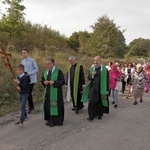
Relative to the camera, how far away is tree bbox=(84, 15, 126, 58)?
115ft

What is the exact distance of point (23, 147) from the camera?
20.5 feet

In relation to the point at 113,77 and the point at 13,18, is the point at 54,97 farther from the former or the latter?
the point at 13,18

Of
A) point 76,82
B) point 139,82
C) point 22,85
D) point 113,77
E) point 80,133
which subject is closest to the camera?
point 80,133

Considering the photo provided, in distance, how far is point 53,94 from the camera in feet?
26.2

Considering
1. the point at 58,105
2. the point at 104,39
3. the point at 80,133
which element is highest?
the point at 104,39

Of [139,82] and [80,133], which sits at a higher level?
[139,82]

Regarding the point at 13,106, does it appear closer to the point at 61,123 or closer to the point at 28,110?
the point at 28,110

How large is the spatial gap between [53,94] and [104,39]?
90.5 feet

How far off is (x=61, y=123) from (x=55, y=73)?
1.40m

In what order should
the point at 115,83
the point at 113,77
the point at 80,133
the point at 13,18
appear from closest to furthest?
the point at 80,133 → the point at 115,83 → the point at 113,77 → the point at 13,18

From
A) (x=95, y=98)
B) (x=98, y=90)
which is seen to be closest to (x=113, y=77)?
(x=98, y=90)

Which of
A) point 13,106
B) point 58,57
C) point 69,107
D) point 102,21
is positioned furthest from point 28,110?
A: point 102,21

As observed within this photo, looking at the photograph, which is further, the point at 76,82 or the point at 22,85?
the point at 76,82

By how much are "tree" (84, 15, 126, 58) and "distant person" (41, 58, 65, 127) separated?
2710cm
